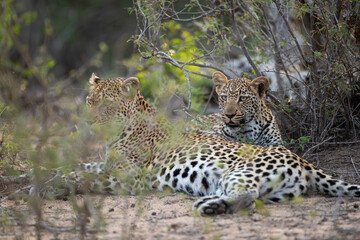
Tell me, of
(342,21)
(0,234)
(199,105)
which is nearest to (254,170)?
(0,234)

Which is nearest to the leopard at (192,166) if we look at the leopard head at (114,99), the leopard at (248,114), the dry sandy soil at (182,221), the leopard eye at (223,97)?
the leopard head at (114,99)

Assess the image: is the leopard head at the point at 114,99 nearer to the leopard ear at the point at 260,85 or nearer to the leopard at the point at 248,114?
the leopard at the point at 248,114

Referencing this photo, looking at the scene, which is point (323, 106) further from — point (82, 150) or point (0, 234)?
point (0, 234)

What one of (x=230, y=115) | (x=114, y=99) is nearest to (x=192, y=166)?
(x=114, y=99)

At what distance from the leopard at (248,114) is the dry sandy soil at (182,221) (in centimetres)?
248

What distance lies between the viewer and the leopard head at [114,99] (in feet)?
28.9

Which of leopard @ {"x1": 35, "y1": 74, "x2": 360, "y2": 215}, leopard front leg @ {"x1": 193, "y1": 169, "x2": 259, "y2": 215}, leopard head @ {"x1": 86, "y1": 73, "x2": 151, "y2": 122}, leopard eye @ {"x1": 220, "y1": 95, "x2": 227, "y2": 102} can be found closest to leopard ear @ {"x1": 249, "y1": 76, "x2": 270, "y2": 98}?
leopard eye @ {"x1": 220, "y1": 95, "x2": 227, "y2": 102}

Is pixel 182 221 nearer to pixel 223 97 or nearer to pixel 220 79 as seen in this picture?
pixel 223 97

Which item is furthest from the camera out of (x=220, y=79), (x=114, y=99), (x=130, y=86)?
(x=220, y=79)

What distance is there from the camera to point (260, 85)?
10227mm

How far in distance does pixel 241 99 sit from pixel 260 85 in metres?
0.45

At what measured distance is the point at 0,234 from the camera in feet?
19.4

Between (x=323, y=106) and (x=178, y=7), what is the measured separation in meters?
9.28

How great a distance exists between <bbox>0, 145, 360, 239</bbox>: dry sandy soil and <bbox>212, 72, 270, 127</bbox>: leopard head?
245 centimetres
